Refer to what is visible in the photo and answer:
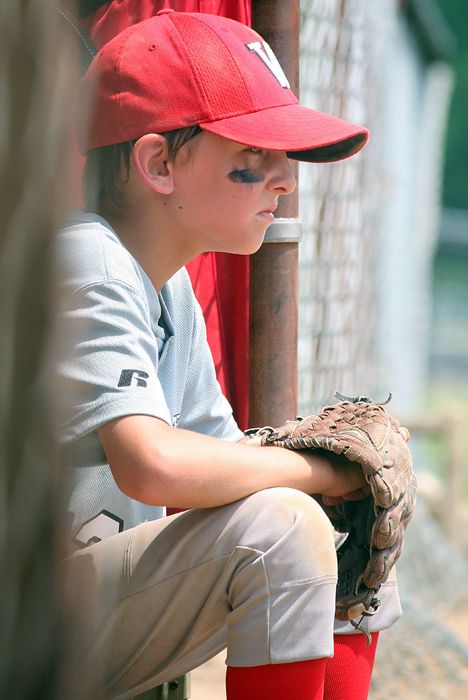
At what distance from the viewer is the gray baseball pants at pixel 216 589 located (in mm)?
1606

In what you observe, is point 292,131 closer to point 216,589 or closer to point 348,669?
point 216,589

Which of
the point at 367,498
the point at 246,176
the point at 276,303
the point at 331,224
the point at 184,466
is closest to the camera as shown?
the point at 184,466

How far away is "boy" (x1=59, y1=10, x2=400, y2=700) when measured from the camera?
1.60m

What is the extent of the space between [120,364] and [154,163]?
1.41ft

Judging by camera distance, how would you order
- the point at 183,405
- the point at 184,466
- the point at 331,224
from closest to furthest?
the point at 184,466 → the point at 183,405 → the point at 331,224

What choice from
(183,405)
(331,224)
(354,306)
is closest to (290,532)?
(183,405)

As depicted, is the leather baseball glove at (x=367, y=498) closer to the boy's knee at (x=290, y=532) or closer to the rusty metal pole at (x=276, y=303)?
the boy's knee at (x=290, y=532)

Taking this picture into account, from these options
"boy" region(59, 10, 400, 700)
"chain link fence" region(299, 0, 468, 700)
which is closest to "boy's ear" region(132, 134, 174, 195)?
"boy" region(59, 10, 400, 700)

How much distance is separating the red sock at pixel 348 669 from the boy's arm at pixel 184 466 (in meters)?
0.41

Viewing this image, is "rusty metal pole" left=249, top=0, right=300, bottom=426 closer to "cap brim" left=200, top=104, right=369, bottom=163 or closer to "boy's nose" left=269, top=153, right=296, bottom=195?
"cap brim" left=200, top=104, right=369, bottom=163

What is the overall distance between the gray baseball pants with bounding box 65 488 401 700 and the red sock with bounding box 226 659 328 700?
17mm

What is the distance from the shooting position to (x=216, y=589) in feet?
5.45

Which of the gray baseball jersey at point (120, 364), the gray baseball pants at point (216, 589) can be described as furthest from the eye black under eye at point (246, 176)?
the gray baseball pants at point (216, 589)

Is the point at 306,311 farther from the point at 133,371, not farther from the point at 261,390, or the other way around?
the point at 133,371
